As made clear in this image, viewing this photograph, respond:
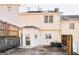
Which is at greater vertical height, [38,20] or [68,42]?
[38,20]

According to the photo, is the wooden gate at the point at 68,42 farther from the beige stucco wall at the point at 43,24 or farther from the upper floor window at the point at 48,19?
the upper floor window at the point at 48,19

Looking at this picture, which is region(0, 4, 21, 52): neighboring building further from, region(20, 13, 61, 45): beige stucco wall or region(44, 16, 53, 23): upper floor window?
region(44, 16, 53, 23): upper floor window

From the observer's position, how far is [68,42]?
1.42 m

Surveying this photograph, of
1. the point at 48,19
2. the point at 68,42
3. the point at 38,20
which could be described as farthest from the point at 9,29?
the point at 68,42

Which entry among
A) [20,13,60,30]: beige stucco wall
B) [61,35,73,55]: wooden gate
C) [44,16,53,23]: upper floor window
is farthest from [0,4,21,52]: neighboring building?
[61,35,73,55]: wooden gate

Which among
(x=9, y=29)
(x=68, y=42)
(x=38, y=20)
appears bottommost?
(x=68, y=42)

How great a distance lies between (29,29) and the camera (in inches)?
55.1

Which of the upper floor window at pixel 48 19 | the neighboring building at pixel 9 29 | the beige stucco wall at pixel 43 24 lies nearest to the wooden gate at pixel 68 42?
the beige stucco wall at pixel 43 24

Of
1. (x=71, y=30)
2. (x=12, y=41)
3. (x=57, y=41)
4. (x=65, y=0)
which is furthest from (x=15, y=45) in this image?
(x=65, y=0)

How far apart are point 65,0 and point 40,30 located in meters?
0.45

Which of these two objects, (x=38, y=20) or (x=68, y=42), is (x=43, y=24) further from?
(x=68, y=42)

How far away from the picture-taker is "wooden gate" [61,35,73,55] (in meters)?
1.41
